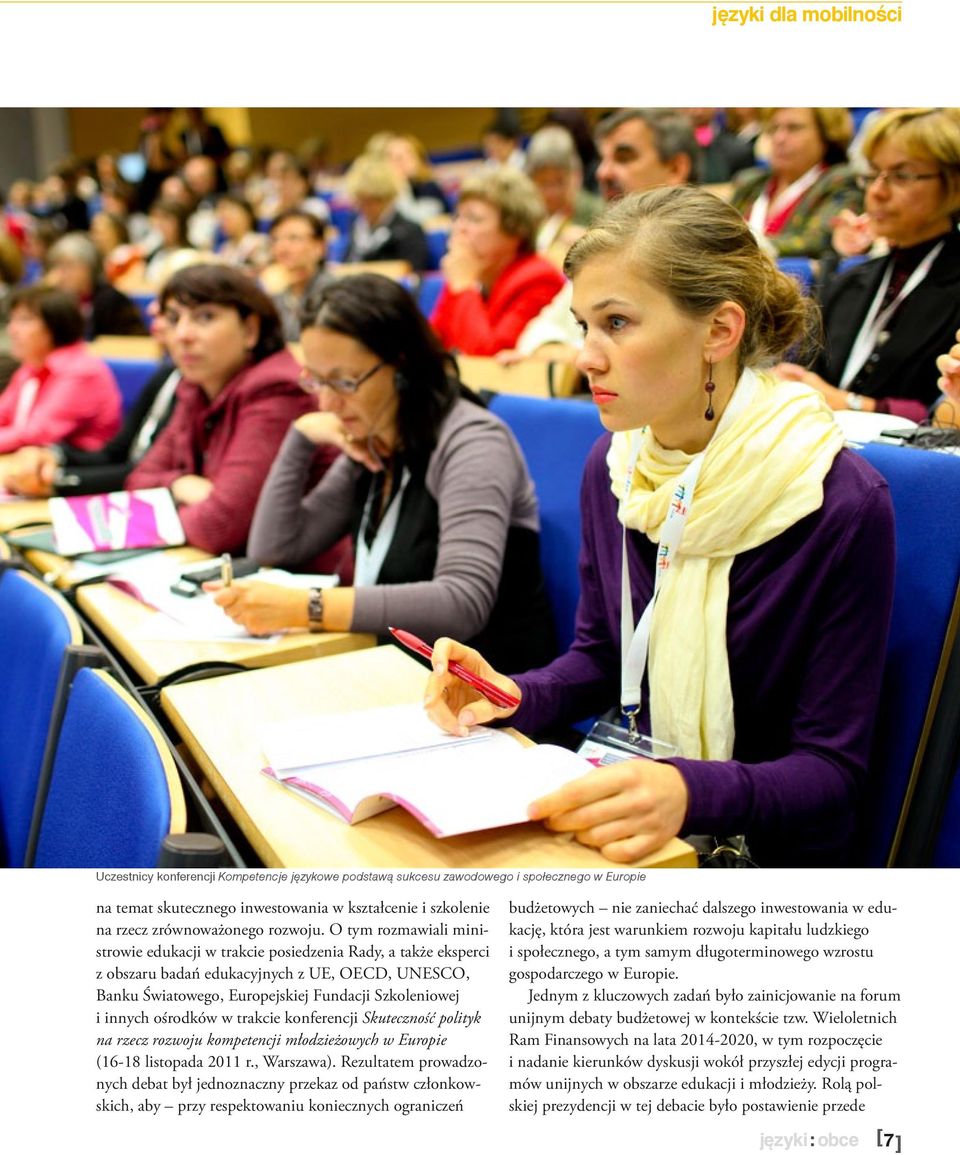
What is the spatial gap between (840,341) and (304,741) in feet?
3.99

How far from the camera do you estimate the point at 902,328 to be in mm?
1660

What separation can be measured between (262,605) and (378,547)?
0.29 metres

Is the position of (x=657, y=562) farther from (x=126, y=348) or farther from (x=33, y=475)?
(x=126, y=348)

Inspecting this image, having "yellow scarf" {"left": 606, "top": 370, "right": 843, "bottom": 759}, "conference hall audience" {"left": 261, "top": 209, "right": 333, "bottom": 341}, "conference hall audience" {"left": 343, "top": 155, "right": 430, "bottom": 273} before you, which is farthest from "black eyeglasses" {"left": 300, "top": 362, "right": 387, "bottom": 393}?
"conference hall audience" {"left": 343, "top": 155, "right": 430, "bottom": 273}

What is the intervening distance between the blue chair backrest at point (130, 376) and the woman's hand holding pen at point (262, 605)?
2.13 meters

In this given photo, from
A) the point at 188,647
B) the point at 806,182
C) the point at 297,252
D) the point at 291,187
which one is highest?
the point at 291,187

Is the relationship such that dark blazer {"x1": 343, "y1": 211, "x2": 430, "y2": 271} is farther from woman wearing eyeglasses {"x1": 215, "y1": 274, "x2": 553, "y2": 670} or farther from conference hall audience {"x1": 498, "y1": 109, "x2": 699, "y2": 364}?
woman wearing eyeglasses {"x1": 215, "y1": 274, "x2": 553, "y2": 670}

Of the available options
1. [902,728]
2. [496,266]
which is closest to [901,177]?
[902,728]

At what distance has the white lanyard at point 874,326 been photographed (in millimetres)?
1664

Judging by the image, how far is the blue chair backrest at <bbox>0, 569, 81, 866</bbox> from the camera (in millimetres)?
1302

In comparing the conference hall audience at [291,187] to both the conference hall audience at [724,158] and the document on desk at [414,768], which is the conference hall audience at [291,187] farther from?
the document on desk at [414,768]
